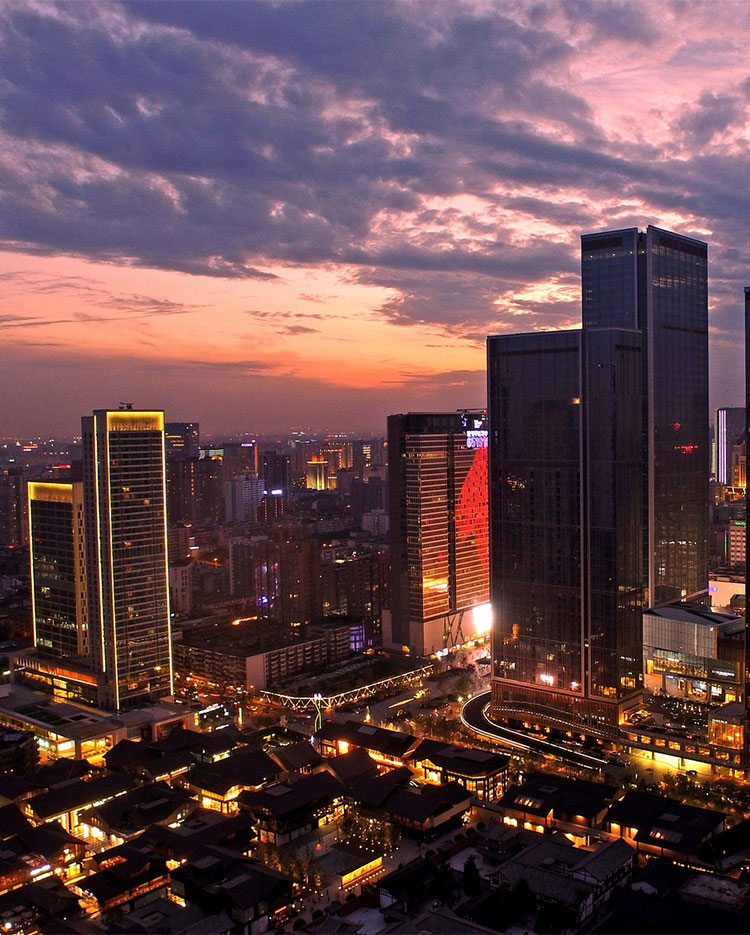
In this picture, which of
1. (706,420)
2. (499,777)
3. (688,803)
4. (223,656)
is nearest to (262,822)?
(499,777)

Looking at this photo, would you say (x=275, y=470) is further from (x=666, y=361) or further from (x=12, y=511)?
(x=666, y=361)

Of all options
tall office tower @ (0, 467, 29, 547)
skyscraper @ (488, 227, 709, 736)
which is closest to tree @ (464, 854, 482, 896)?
skyscraper @ (488, 227, 709, 736)

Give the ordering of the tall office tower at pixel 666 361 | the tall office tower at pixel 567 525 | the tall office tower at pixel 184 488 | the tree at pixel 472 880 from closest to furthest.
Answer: the tree at pixel 472 880 < the tall office tower at pixel 567 525 < the tall office tower at pixel 666 361 < the tall office tower at pixel 184 488

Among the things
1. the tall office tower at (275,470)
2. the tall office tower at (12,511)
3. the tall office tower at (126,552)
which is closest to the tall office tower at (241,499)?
the tall office tower at (275,470)

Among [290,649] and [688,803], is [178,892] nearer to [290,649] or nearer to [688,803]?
[688,803]

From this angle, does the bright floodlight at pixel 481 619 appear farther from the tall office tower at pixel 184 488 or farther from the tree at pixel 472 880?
the tall office tower at pixel 184 488

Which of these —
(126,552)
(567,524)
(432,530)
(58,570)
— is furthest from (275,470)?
(567,524)

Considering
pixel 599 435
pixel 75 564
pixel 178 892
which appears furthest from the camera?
pixel 75 564
